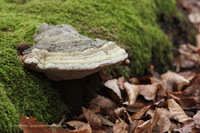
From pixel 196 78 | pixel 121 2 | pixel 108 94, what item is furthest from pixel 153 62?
pixel 108 94

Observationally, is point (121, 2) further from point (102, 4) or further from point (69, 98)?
point (69, 98)

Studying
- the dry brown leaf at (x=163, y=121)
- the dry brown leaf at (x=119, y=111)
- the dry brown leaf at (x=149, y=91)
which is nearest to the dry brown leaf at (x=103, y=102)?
the dry brown leaf at (x=119, y=111)

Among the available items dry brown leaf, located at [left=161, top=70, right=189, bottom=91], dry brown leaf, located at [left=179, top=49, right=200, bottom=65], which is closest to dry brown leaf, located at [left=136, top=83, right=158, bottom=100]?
dry brown leaf, located at [left=161, top=70, right=189, bottom=91]

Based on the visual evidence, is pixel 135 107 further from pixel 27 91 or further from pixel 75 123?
pixel 27 91

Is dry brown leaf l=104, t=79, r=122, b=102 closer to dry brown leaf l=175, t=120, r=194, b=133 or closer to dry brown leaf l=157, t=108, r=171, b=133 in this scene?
dry brown leaf l=157, t=108, r=171, b=133

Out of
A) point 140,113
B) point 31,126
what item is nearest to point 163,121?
point 140,113

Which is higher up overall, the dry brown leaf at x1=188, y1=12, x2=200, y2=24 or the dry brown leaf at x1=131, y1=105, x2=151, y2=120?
the dry brown leaf at x1=188, y1=12, x2=200, y2=24

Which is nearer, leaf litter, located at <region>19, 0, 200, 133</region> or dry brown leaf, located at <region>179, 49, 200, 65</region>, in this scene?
leaf litter, located at <region>19, 0, 200, 133</region>
